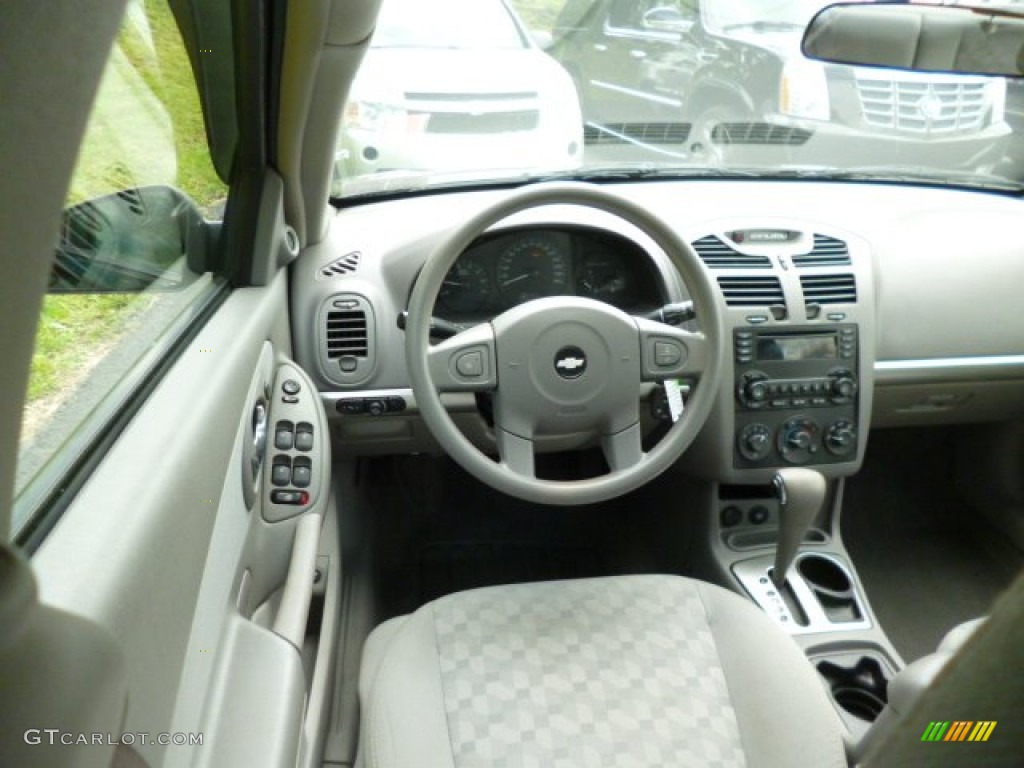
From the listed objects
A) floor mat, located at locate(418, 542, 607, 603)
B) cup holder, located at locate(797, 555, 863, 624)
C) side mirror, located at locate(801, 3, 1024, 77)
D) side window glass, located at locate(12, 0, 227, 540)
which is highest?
side mirror, located at locate(801, 3, 1024, 77)

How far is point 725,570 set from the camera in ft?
7.64

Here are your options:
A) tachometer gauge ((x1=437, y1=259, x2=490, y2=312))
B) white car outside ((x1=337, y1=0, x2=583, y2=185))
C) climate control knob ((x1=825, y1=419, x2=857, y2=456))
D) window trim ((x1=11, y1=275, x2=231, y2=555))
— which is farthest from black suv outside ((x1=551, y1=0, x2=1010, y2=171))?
window trim ((x1=11, y1=275, x2=231, y2=555))

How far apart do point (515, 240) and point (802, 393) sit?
83 cm

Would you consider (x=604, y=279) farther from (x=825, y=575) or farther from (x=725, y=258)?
(x=825, y=575)

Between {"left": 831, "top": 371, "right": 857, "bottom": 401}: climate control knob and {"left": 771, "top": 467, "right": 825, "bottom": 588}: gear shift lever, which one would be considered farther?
{"left": 831, "top": 371, "right": 857, "bottom": 401}: climate control knob

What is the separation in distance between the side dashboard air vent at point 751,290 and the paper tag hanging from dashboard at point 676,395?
1.15 ft

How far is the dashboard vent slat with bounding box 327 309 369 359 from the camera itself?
2113 mm

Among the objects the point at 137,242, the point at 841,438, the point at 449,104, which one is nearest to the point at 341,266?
the point at 449,104

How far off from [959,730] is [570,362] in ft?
4.80

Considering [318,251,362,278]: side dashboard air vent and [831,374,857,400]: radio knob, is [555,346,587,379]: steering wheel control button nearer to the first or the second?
[318,251,362,278]: side dashboard air vent

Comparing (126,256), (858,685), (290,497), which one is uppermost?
(126,256)

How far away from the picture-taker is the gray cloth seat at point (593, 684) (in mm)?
1367

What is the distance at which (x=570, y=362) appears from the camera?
1798 millimetres

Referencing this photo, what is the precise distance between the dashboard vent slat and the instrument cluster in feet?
0.62
